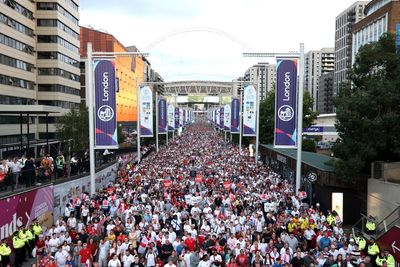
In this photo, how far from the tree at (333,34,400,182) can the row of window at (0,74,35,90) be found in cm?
4154

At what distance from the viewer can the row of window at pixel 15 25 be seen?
50.0 m

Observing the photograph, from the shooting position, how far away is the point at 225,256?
12672 millimetres

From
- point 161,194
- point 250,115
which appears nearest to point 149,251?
point 161,194

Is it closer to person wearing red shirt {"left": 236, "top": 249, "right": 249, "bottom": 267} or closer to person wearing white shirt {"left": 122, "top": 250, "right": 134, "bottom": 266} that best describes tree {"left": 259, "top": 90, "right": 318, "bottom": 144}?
person wearing red shirt {"left": 236, "top": 249, "right": 249, "bottom": 267}

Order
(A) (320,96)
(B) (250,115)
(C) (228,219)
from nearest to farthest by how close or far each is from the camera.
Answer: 1. (C) (228,219)
2. (B) (250,115)
3. (A) (320,96)

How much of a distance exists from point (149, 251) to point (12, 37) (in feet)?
156

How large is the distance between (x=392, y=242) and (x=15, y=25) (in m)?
51.0

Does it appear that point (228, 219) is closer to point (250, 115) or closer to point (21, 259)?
point (21, 259)

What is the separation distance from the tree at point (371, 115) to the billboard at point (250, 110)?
14505 mm

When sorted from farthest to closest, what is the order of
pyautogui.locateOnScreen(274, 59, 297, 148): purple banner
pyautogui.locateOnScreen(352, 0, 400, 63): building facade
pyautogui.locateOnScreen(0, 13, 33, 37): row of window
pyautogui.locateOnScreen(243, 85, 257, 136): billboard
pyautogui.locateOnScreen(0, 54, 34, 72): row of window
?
pyautogui.locateOnScreen(352, 0, 400, 63): building facade
pyautogui.locateOnScreen(0, 54, 34, 72): row of window
pyautogui.locateOnScreen(0, 13, 33, 37): row of window
pyautogui.locateOnScreen(243, 85, 257, 136): billboard
pyautogui.locateOnScreen(274, 59, 297, 148): purple banner

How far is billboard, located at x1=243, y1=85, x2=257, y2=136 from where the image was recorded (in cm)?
3644

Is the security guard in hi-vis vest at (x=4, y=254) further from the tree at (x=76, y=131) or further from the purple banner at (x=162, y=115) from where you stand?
the purple banner at (x=162, y=115)

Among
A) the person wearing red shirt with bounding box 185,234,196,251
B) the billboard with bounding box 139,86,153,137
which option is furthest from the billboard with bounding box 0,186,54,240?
the billboard with bounding box 139,86,153,137

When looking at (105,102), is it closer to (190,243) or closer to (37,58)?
(190,243)
